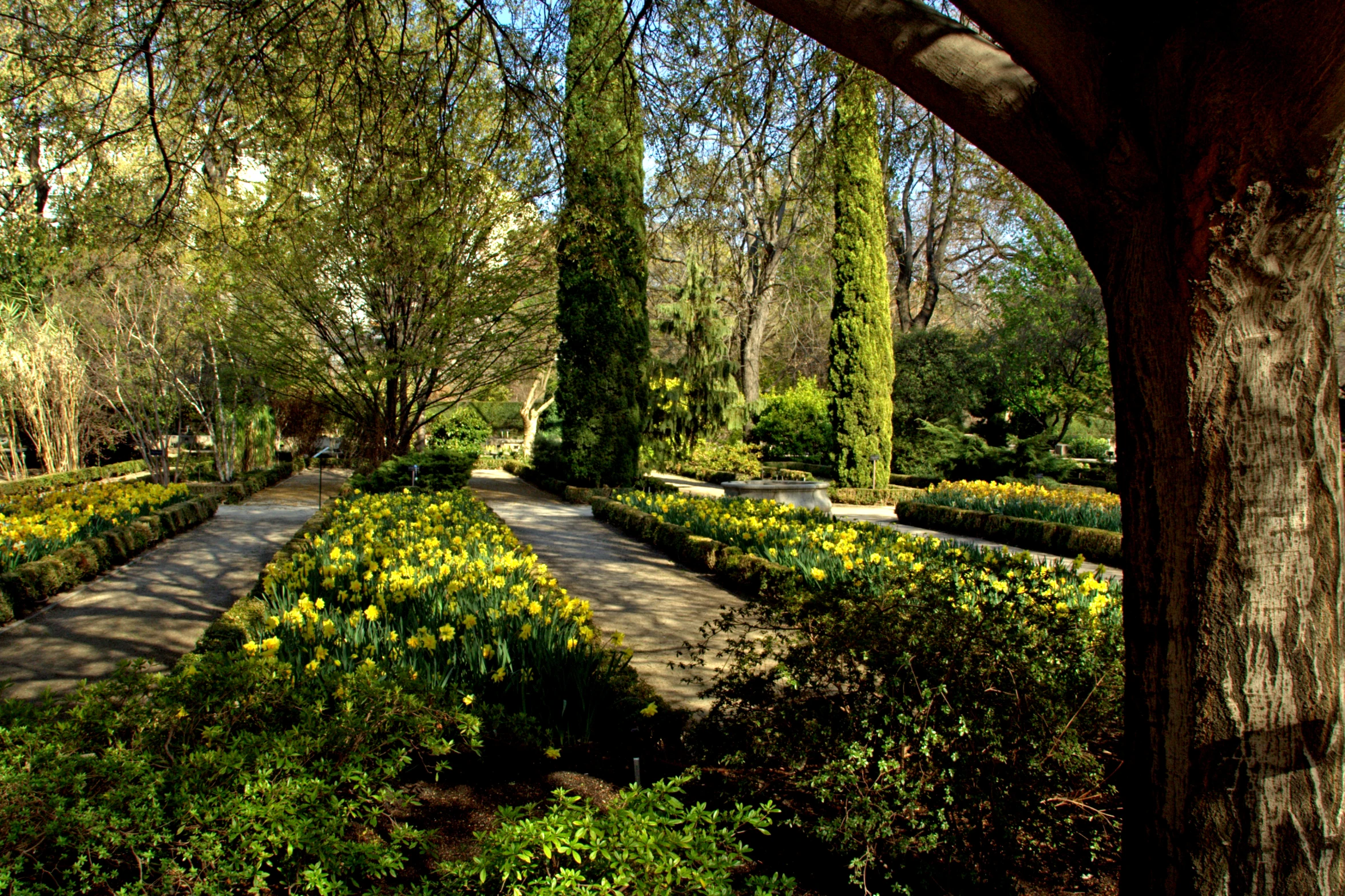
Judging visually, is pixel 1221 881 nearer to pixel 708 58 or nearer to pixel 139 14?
pixel 708 58

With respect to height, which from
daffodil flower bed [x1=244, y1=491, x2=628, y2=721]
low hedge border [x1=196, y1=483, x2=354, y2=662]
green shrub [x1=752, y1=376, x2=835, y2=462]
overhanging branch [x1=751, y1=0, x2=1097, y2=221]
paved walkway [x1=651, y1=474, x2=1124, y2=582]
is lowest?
paved walkway [x1=651, y1=474, x2=1124, y2=582]

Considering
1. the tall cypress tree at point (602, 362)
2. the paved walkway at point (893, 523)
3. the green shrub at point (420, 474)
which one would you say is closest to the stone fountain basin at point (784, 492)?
the paved walkway at point (893, 523)

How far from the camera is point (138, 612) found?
21.0 feet

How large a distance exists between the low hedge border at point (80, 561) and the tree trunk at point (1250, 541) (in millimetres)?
7347

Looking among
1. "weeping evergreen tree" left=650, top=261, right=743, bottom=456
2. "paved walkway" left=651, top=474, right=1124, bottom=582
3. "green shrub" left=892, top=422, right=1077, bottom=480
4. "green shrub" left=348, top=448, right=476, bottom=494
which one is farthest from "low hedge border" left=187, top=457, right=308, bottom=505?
"green shrub" left=892, top=422, right=1077, bottom=480

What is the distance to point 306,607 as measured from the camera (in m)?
3.87

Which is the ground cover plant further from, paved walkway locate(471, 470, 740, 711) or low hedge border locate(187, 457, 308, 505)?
low hedge border locate(187, 457, 308, 505)

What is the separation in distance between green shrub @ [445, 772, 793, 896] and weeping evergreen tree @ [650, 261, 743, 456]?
59.5ft

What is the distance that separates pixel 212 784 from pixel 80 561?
666 centimetres

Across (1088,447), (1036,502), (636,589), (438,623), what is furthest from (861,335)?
(1088,447)

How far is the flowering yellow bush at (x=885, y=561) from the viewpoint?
3549mm

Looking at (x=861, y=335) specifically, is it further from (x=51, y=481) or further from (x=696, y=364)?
(x=51, y=481)

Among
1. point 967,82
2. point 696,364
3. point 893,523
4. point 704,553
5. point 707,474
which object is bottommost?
point 893,523

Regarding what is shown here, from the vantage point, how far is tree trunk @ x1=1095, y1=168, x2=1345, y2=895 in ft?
6.00
